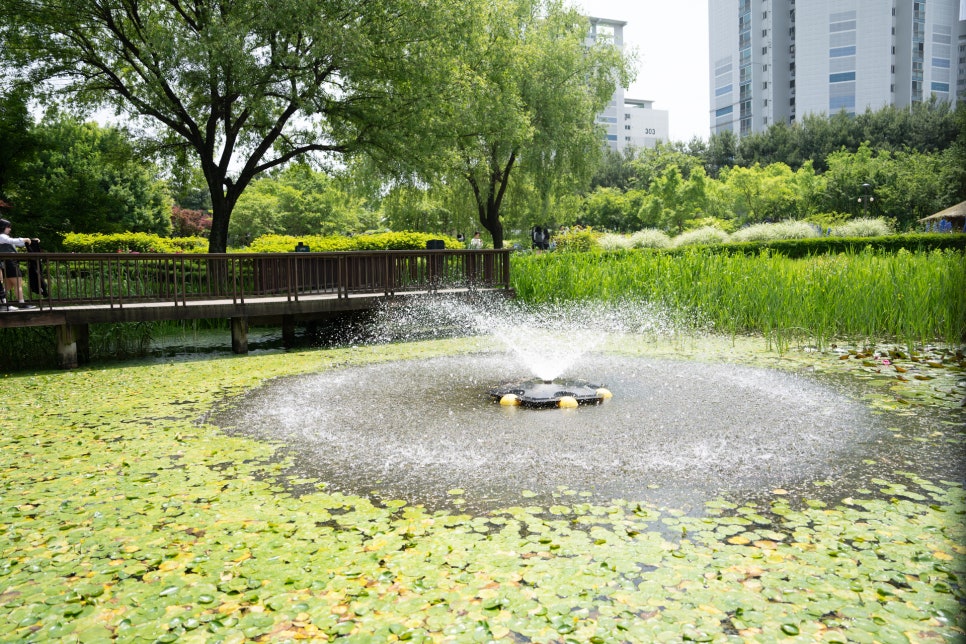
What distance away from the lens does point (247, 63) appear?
14102 millimetres

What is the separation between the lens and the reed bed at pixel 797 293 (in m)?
8.98

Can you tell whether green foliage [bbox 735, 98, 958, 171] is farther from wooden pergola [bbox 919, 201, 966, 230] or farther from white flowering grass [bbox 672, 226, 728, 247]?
white flowering grass [bbox 672, 226, 728, 247]

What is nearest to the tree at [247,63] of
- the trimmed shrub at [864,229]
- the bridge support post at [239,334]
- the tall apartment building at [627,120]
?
the bridge support post at [239,334]

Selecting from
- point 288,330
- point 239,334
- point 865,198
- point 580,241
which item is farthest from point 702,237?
point 239,334

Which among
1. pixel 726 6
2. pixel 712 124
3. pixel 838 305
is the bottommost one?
pixel 838 305

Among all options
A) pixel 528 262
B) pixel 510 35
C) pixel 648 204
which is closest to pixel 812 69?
pixel 648 204

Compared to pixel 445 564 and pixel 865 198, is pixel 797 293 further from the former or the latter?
pixel 865 198

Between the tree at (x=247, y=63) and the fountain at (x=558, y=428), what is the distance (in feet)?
28.6

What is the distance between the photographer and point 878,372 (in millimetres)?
7797

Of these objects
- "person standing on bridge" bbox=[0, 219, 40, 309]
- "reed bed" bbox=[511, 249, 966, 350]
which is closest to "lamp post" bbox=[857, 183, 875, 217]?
"reed bed" bbox=[511, 249, 966, 350]

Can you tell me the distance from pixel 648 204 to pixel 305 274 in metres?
34.5

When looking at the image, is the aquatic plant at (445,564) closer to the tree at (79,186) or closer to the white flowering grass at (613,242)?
the tree at (79,186)

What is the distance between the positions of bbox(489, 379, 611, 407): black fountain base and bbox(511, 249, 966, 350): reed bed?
388 cm

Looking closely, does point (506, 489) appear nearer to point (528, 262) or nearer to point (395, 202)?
point (528, 262)
